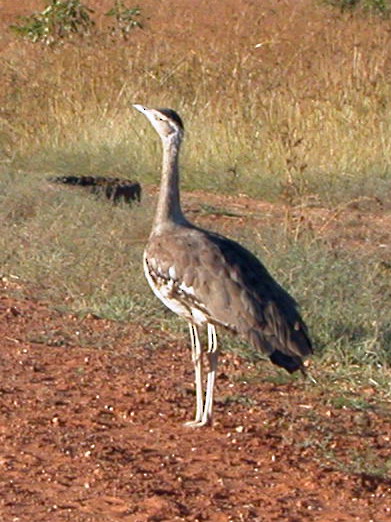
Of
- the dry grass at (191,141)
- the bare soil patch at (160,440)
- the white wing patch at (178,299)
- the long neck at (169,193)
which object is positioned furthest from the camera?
the dry grass at (191,141)

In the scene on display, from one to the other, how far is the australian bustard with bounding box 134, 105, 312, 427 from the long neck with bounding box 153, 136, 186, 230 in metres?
0.03

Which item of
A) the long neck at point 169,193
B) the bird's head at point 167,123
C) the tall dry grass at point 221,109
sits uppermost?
the bird's head at point 167,123

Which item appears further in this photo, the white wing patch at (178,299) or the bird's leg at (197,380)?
the bird's leg at (197,380)

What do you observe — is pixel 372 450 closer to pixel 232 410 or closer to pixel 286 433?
pixel 286 433

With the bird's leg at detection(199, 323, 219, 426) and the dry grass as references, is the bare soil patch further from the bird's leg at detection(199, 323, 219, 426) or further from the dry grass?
the dry grass

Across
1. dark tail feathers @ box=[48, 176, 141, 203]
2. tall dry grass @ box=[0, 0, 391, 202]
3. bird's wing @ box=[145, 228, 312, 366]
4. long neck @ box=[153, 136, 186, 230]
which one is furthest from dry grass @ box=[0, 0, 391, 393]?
bird's wing @ box=[145, 228, 312, 366]

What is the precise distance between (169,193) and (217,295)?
681 millimetres

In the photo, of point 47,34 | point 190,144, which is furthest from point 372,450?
point 47,34

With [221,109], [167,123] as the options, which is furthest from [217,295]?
[221,109]

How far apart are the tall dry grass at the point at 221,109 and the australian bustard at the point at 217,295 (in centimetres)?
562

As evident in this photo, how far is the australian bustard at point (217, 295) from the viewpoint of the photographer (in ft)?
17.2

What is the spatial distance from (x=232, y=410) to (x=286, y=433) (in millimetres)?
452

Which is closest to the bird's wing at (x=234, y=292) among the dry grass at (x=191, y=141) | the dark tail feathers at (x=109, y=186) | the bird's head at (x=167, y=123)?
the bird's head at (x=167, y=123)

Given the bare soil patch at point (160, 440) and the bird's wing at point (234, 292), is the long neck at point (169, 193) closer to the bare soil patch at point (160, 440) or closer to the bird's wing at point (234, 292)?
the bird's wing at point (234, 292)
